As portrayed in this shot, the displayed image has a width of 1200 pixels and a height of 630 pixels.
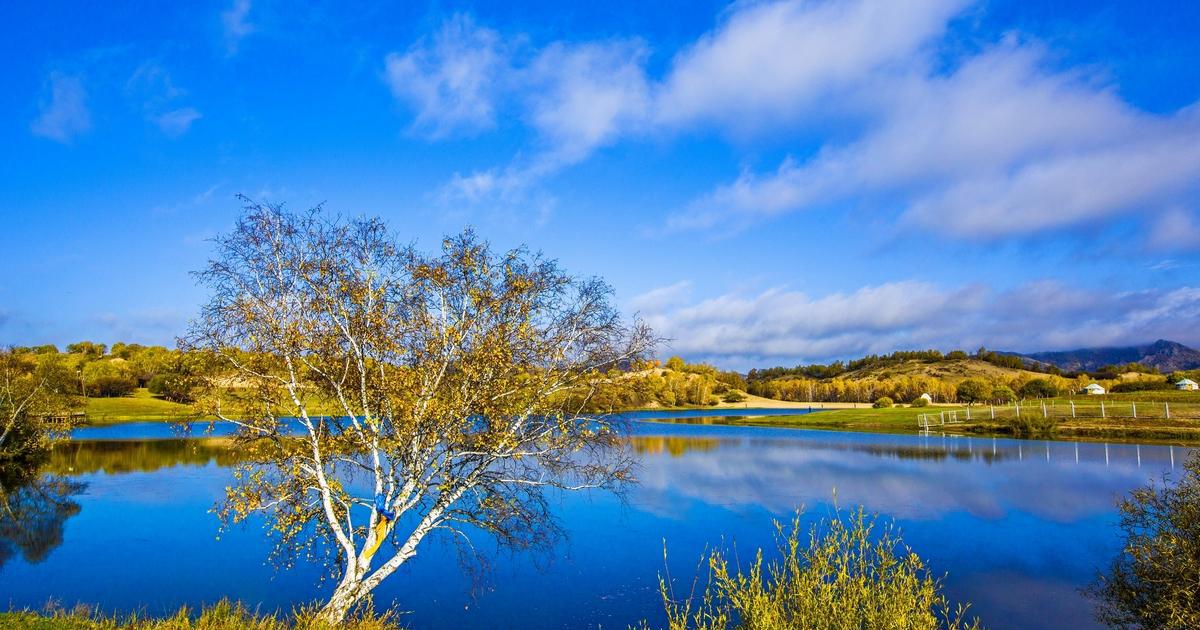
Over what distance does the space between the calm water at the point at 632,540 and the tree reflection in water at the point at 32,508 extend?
0.24 meters

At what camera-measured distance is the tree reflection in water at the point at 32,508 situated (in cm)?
2247

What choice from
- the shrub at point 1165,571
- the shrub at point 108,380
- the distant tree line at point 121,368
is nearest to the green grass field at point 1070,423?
the shrub at point 1165,571

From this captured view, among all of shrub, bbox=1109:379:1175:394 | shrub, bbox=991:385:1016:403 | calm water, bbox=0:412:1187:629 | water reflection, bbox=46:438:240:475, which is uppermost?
shrub, bbox=1109:379:1175:394

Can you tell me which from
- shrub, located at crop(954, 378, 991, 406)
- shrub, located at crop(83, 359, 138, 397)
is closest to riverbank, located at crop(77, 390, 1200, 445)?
shrub, located at crop(83, 359, 138, 397)

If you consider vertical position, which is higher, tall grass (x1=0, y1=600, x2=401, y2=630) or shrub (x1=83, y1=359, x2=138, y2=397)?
shrub (x1=83, y1=359, x2=138, y2=397)

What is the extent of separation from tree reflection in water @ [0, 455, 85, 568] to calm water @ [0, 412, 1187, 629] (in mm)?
244

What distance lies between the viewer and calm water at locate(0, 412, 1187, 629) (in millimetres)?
17375

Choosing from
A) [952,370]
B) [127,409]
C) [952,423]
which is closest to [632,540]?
[952,423]

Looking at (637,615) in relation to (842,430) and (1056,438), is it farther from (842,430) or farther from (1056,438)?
(842,430)

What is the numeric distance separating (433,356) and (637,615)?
805 cm

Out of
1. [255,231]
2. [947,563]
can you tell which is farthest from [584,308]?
[947,563]

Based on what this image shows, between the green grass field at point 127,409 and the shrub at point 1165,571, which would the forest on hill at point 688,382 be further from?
the shrub at point 1165,571

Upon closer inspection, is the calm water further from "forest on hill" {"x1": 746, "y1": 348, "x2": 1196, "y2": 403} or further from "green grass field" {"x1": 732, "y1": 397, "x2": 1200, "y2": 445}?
"forest on hill" {"x1": 746, "y1": 348, "x2": 1196, "y2": 403}

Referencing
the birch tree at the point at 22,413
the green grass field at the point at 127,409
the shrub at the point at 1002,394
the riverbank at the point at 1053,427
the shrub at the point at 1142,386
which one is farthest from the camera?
the shrub at the point at 1002,394
